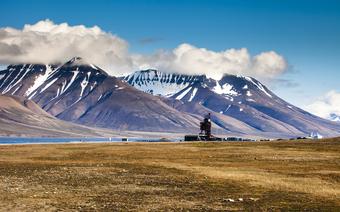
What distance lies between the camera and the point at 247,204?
35125 mm

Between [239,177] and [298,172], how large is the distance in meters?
9.76

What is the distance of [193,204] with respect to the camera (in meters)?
35.2

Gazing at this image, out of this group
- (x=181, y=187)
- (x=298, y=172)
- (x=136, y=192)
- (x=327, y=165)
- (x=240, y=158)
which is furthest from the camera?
(x=240, y=158)

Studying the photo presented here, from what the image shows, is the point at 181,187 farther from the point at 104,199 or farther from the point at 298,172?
the point at 298,172

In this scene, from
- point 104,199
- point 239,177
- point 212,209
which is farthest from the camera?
point 239,177

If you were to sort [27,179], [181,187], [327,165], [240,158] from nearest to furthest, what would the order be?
[181,187]
[27,179]
[327,165]
[240,158]

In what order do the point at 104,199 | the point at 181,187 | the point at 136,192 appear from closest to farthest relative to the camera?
the point at 104,199
the point at 136,192
the point at 181,187

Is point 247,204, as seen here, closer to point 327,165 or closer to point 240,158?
point 327,165

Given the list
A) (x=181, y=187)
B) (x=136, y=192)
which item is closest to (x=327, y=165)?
(x=181, y=187)

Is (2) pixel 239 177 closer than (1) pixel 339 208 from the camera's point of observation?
No

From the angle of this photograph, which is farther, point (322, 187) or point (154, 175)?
point (154, 175)

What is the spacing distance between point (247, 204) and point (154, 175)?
70.5 feet

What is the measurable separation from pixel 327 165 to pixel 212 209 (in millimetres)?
39152

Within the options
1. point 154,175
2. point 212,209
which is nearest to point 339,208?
point 212,209
